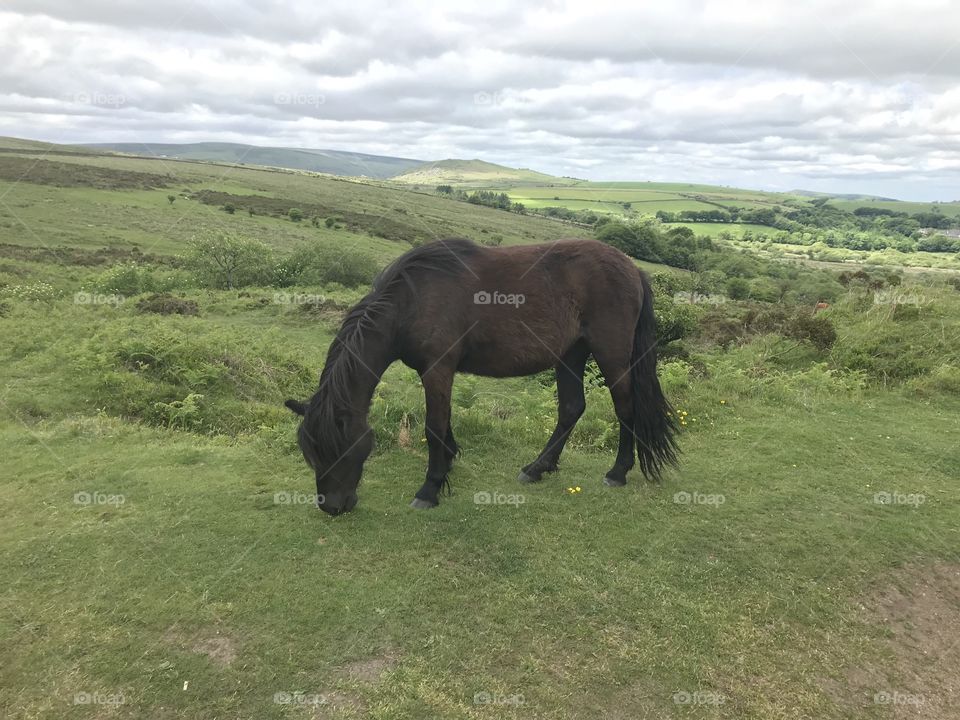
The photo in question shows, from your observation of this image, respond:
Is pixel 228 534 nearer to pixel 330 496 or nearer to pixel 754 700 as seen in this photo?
pixel 330 496

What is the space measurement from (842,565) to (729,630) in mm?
1593

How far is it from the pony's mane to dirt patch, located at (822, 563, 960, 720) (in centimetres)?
421

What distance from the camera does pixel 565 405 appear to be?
6.46 metres

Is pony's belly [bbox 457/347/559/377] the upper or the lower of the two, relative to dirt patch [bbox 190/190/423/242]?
lower

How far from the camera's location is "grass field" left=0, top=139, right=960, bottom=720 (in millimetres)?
3381

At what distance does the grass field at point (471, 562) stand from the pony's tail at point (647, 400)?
36cm

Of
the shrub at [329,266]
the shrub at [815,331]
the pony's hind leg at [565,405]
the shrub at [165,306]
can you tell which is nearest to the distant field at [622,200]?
the shrub at [329,266]

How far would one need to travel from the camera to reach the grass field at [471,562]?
338cm

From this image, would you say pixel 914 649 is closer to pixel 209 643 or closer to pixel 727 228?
pixel 209 643

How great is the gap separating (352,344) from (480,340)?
1341 millimetres

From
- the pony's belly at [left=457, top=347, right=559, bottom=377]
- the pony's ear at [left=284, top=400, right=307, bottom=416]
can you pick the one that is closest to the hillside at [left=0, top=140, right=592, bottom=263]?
the pony's belly at [left=457, top=347, right=559, bottom=377]

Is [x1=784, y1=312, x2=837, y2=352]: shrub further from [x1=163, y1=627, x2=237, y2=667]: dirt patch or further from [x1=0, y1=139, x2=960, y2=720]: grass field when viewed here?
[x1=163, y1=627, x2=237, y2=667]: dirt patch

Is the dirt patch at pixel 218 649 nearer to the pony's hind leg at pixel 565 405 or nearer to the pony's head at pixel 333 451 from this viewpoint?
the pony's head at pixel 333 451

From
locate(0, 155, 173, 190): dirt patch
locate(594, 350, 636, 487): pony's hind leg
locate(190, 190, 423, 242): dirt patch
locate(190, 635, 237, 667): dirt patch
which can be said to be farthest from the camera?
locate(190, 190, 423, 242): dirt patch
